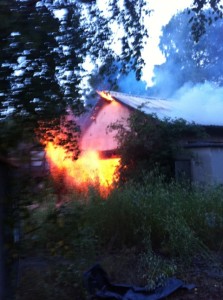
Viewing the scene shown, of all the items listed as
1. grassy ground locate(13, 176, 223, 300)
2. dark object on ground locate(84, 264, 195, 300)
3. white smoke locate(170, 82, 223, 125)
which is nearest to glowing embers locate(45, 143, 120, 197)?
grassy ground locate(13, 176, 223, 300)

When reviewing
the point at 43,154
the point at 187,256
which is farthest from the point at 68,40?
the point at 187,256

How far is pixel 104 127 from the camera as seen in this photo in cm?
1831

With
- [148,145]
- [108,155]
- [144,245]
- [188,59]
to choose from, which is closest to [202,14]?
[144,245]

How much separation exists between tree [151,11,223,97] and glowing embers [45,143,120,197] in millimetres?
18309

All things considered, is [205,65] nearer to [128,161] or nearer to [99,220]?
[128,161]

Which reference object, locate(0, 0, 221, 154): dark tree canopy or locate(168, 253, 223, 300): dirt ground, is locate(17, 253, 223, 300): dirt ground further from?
locate(0, 0, 221, 154): dark tree canopy

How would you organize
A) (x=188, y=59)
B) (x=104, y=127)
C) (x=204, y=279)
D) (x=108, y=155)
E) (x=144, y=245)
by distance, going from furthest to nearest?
(x=188, y=59) < (x=104, y=127) < (x=108, y=155) < (x=144, y=245) < (x=204, y=279)

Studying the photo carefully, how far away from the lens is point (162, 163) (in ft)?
43.9

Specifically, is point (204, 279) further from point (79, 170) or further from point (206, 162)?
point (206, 162)

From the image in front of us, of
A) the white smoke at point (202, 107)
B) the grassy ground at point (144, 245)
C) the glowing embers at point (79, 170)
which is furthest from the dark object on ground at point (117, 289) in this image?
the white smoke at point (202, 107)

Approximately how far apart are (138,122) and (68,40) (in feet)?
37.2

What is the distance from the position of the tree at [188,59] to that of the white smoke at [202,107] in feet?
15.8

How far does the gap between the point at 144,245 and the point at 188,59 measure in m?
30.4

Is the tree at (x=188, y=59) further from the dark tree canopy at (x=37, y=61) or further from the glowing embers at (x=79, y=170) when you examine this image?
the dark tree canopy at (x=37, y=61)
